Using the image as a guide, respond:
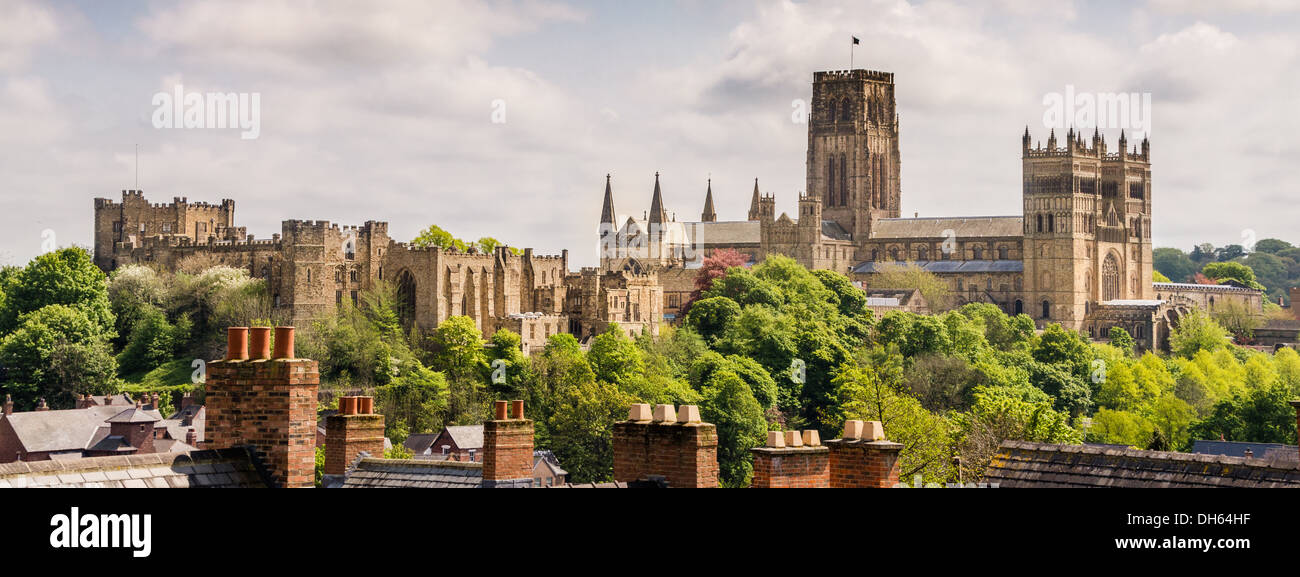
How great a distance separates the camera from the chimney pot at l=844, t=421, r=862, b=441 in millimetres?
16422

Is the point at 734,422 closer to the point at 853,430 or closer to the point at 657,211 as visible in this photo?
the point at 853,430

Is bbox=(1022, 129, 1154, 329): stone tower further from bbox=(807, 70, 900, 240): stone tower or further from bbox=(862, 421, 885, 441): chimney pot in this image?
bbox=(862, 421, 885, 441): chimney pot

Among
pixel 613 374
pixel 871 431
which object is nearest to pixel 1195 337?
pixel 613 374

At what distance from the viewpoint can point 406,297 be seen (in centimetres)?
8631

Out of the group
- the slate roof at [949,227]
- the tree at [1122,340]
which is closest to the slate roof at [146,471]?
the tree at [1122,340]

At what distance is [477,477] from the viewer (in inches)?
765

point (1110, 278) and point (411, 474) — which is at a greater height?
point (1110, 278)

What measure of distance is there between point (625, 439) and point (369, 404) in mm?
7468

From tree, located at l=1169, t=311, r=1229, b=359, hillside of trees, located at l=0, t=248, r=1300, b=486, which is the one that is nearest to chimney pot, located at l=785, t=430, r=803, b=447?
hillside of trees, located at l=0, t=248, r=1300, b=486

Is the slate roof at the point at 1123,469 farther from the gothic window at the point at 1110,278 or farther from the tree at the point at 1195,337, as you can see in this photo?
the gothic window at the point at 1110,278

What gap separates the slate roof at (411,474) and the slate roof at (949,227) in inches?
5308

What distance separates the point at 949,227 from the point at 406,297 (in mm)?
81761

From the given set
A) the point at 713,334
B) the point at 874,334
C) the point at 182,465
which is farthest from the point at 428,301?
the point at 182,465
